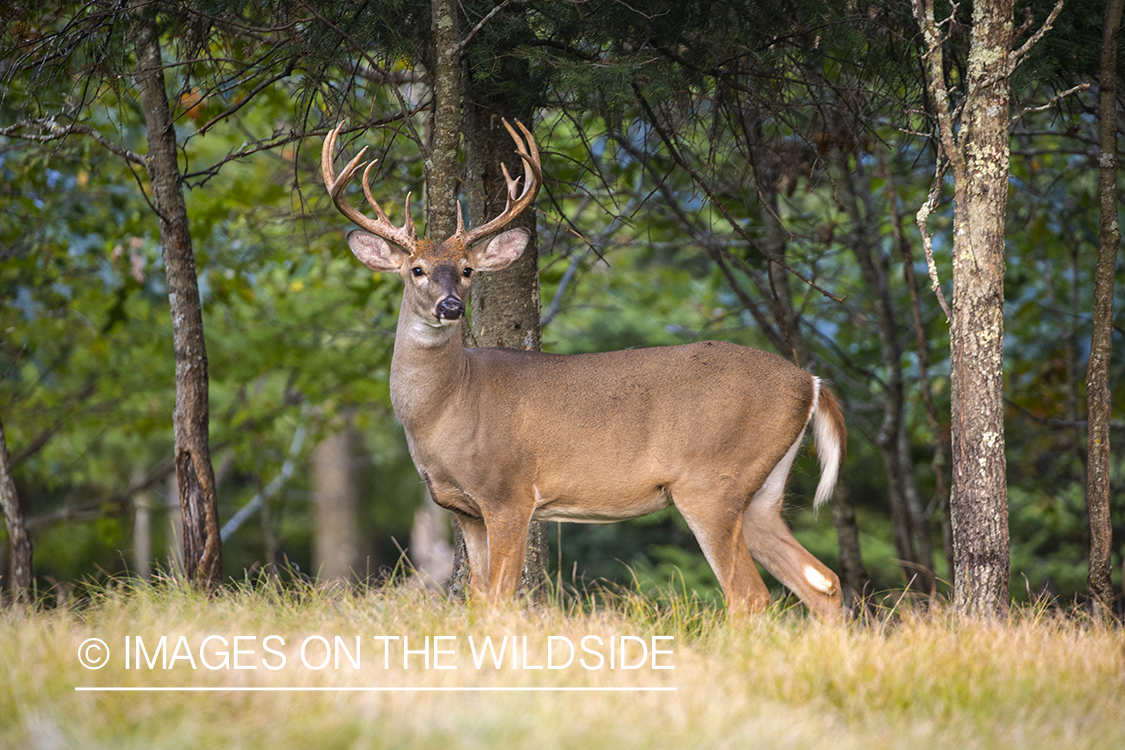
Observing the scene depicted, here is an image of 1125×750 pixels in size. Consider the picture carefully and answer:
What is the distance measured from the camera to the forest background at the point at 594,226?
5.47 m

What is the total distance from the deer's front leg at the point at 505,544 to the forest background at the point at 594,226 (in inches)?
13.5

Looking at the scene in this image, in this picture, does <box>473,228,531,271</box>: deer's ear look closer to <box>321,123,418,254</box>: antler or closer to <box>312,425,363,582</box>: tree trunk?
<box>321,123,418,254</box>: antler

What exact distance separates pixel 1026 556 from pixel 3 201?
1088 centimetres

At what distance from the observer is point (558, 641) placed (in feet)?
12.3

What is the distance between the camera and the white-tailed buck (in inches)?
196

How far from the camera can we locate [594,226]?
Answer: 32.4 ft

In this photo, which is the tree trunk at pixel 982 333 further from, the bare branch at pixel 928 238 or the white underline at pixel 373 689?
the white underline at pixel 373 689

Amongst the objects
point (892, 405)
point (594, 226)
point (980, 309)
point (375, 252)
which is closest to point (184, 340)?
point (375, 252)

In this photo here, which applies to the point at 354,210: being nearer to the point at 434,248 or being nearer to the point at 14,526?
the point at 434,248

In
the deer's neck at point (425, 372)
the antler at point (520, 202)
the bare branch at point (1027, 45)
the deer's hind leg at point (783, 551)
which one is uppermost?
the bare branch at point (1027, 45)

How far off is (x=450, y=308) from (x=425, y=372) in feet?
1.36

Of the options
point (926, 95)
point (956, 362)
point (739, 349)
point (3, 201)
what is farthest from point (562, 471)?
point (3, 201)

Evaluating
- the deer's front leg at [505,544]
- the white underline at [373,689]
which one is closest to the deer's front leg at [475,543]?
the deer's front leg at [505,544]

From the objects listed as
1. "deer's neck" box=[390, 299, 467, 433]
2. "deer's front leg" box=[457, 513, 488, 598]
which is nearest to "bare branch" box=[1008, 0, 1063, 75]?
A: "deer's neck" box=[390, 299, 467, 433]
